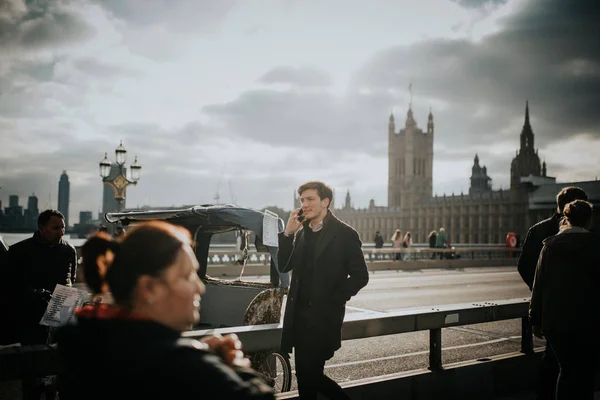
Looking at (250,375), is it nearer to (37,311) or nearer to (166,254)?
(166,254)

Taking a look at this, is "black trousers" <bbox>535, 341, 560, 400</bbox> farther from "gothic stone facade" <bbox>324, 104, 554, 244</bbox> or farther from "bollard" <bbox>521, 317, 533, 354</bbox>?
"gothic stone facade" <bbox>324, 104, 554, 244</bbox>

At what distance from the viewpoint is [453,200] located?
422ft

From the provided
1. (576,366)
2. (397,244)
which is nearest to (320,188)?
(576,366)

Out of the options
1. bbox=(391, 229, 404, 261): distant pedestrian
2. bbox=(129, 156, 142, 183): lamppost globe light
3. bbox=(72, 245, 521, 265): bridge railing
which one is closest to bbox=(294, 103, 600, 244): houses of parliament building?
bbox=(72, 245, 521, 265): bridge railing

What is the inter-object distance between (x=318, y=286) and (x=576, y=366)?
2.14 m

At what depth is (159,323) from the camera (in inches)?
65.3

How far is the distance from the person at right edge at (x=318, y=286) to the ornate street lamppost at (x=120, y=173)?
20611mm

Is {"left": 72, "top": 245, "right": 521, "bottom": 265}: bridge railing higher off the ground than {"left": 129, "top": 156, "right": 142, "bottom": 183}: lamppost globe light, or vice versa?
{"left": 129, "top": 156, "right": 142, "bottom": 183}: lamppost globe light

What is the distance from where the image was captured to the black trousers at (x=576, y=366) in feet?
13.9

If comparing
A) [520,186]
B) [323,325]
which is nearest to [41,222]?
[323,325]

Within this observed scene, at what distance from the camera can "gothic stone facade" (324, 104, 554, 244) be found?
375 ft

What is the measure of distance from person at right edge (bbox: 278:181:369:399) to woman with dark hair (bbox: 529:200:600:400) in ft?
5.19

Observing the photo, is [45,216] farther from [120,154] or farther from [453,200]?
[453,200]

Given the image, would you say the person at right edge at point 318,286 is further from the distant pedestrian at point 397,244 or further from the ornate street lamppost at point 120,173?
the distant pedestrian at point 397,244
